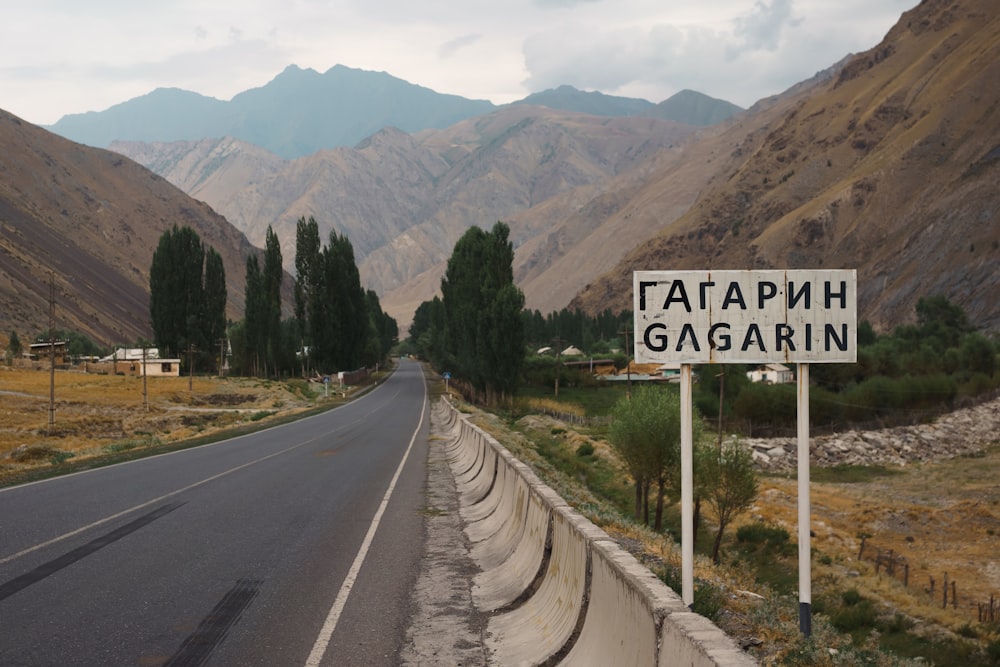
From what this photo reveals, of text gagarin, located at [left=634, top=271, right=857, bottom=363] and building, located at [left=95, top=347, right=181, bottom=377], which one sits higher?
text gagarin, located at [left=634, top=271, right=857, bottom=363]

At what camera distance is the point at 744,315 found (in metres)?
6.70

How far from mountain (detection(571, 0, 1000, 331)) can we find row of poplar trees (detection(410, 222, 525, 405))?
72187mm

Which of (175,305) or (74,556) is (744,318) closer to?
(74,556)

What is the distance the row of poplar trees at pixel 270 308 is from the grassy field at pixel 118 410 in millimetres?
6981

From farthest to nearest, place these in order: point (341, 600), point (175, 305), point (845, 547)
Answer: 1. point (175, 305)
2. point (845, 547)
3. point (341, 600)

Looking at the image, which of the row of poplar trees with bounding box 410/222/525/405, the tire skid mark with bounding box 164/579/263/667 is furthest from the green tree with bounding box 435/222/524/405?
the tire skid mark with bounding box 164/579/263/667

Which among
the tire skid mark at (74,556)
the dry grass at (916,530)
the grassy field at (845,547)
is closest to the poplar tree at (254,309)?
the grassy field at (845,547)

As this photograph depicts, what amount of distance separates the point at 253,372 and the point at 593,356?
58.2 m

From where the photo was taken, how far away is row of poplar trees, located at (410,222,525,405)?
61.6 m

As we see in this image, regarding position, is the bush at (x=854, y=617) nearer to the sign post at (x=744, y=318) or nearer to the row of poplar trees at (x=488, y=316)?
the sign post at (x=744, y=318)

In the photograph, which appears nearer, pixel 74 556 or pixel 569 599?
pixel 569 599

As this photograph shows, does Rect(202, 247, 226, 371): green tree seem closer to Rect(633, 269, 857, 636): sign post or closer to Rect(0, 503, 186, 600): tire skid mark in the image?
Rect(0, 503, 186, 600): tire skid mark

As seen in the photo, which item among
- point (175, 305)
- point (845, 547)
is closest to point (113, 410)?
point (175, 305)

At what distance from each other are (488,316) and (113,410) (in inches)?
1024
